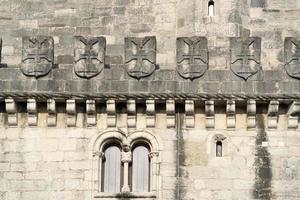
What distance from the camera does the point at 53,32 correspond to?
23.7 meters

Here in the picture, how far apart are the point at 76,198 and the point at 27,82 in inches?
90.3

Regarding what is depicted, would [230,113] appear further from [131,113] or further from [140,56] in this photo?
[140,56]

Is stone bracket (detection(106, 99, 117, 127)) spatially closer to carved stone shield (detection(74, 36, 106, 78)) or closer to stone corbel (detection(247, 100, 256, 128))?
carved stone shield (detection(74, 36, 106, 78))

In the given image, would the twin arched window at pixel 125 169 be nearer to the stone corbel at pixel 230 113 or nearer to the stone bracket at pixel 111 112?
the stone bracket at pixel 111 112

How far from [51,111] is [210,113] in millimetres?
2854

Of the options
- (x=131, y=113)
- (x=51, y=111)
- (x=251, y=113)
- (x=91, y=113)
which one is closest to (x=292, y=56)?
(x=251, y=113)

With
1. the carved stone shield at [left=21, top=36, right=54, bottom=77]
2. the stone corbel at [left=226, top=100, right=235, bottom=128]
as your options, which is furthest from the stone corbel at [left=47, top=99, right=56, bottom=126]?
the stone corbel at [left=226, top=100, right=235, bottom=128]

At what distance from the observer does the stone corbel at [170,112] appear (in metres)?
21.2

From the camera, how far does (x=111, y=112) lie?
2131 centimetres

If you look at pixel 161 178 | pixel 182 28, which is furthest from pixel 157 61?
pixel 161 178

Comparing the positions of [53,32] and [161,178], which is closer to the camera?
[161,178]

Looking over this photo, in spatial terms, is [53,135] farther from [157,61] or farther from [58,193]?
[157,61]

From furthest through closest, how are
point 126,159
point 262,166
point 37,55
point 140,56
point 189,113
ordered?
point 37,55, point 140,56, point 189,113, point 126,159, point 262,166

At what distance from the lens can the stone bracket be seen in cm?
2127
